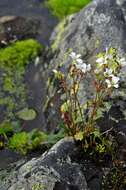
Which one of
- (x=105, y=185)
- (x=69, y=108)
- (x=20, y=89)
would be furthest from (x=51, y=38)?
(x=105, y=185)

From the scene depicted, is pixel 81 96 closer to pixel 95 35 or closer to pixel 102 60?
pixel 95 35

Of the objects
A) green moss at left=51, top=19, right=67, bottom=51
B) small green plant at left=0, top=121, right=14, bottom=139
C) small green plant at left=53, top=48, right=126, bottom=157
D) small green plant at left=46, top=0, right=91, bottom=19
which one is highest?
small green plant at left=46, top=0, right=91, bottom=19

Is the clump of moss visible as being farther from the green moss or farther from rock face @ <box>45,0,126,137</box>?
rock face @ <box>45,0,126,137</box>

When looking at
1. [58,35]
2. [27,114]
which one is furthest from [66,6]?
[27,114]

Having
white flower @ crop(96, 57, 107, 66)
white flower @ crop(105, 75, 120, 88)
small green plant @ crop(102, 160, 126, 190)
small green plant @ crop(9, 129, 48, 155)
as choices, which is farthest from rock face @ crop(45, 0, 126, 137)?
white flower @ crop(96, 57, 107, 66)

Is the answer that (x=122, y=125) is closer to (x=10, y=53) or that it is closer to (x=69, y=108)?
(x=69, y=108)

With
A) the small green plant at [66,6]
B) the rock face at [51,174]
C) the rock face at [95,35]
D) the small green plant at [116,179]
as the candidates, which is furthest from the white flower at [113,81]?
the small green plant at [66,6]
